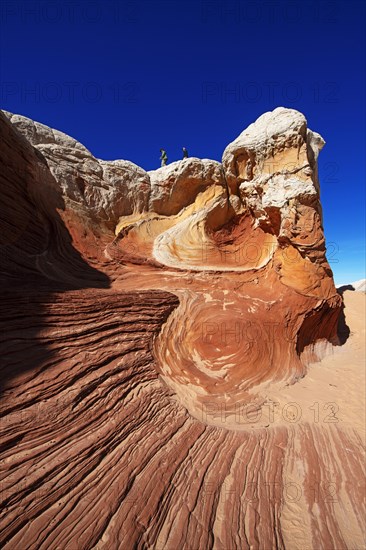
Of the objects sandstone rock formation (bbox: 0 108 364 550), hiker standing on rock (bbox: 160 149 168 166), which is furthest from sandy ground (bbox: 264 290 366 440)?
hiker standing on rock (bbox: 160 149 168 166)

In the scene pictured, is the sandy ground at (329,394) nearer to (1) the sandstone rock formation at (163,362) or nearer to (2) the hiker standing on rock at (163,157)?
(1) the sandstone rock formation at (163,362)

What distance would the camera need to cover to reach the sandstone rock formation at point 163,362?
2.79 m

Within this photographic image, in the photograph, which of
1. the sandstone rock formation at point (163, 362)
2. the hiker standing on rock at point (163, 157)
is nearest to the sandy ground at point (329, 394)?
the sandstone rock formation at point (163, 362)

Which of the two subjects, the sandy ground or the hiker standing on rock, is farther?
the hiker standing on rock

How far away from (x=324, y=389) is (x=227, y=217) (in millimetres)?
8015

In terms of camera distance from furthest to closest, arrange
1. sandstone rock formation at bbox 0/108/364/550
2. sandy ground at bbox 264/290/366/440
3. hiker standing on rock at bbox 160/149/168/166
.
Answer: hiker standing on rock at bbox 160/149/168/166 < sandy ground at bbox 264/290/366/440 < sandstone rock formation at bbox 0/108/364/550

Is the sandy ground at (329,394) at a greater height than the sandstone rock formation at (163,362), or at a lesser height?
lesser

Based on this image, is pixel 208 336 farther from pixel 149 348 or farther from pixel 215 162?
pixel 215 162

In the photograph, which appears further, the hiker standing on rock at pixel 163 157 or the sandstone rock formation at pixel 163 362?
the hiker standing on rock at pixel 163 157

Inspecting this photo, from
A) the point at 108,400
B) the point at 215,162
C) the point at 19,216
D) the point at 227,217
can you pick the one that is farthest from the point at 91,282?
the point at 215,162

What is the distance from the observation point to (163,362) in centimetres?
530

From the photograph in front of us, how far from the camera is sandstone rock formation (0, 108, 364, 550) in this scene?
279 cm

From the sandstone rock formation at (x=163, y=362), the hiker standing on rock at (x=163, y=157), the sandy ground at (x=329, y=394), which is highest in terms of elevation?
the hiker standing on rock at (x=163, y=157)

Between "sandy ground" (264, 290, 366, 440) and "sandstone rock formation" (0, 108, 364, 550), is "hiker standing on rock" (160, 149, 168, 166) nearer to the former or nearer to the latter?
"sandstone rock formation" (0, 108, 364, 550)
